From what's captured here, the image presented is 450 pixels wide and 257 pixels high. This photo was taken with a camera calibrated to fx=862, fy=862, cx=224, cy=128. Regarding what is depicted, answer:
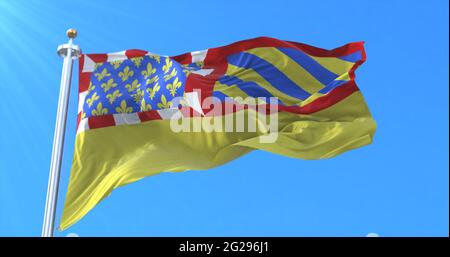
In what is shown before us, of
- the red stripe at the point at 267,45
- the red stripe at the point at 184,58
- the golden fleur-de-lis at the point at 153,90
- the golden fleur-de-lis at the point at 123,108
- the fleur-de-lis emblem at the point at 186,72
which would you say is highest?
the red stripe at the point at 267,45

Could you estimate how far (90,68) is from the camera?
47.4ft

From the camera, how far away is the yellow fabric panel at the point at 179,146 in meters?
12.8

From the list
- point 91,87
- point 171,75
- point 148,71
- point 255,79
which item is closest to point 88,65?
point 91,87

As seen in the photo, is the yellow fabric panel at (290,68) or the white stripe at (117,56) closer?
the white stripe at (117,56)

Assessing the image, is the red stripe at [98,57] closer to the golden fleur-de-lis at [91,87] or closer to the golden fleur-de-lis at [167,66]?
the golden fleur-de-lis at [91,87]

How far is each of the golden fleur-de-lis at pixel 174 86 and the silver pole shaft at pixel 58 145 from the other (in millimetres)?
1676

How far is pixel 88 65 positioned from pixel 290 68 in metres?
3.45

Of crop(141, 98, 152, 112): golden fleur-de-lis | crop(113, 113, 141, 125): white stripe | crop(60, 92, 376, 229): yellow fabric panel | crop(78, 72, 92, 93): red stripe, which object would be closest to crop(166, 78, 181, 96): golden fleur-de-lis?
crop(141, 98, 152, 112): golden fleur-de-lis

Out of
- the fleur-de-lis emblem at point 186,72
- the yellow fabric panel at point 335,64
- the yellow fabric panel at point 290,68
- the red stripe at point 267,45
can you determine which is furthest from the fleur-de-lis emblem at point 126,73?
the yellow fabric panel at point 335,64

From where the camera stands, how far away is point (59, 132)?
41.1 feet

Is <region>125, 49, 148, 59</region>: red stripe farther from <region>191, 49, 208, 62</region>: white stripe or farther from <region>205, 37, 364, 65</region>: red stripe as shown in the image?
<region>205, 37, 364, 65</region>: red stripe
